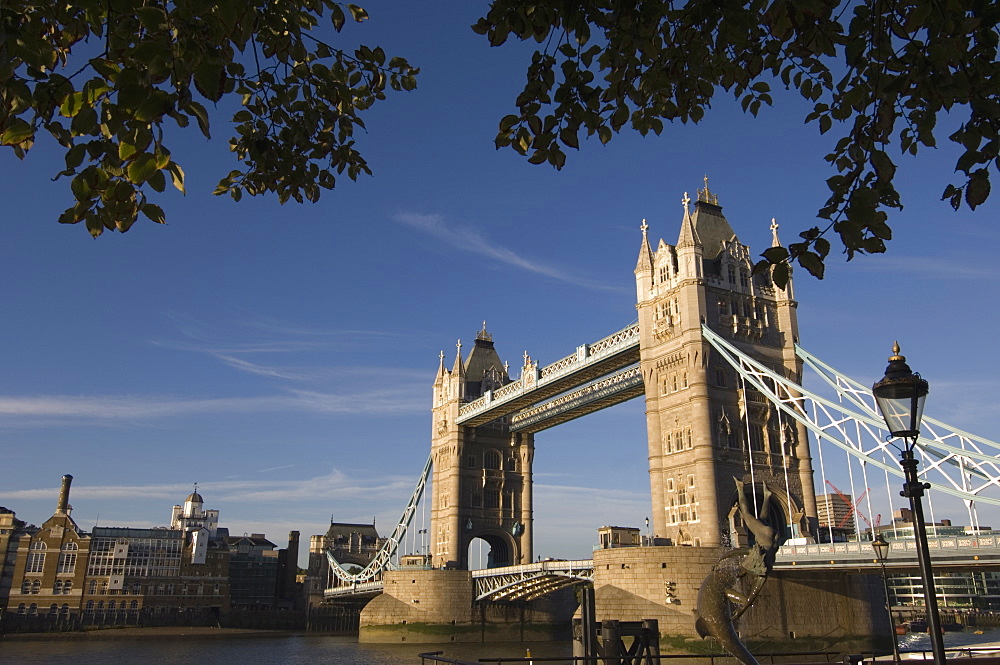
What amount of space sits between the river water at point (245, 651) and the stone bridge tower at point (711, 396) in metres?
13.9

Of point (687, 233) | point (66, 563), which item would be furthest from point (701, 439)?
point (66, 563)

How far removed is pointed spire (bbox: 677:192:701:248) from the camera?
148 feet

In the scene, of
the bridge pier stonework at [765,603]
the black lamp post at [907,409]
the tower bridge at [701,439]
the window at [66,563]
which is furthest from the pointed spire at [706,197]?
the window at [66,563]

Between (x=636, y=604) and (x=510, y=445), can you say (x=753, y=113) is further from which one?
(x=510, y=445)

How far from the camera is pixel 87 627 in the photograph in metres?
80.6

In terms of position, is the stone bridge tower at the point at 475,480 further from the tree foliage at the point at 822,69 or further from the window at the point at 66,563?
the tree foliage at the point at 822,69

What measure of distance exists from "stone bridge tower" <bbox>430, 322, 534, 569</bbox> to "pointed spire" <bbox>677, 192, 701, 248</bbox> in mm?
29019

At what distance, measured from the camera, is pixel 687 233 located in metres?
45.6

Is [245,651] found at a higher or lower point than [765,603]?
lower

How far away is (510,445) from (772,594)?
118ft

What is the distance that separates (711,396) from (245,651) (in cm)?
3697

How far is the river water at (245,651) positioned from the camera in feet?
161

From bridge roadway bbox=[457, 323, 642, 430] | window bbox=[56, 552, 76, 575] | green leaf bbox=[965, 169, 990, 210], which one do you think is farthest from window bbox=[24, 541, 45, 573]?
green leaf bbox=[965, 169, 990, 210]

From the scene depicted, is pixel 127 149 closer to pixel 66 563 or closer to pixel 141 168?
pixel 141 168
